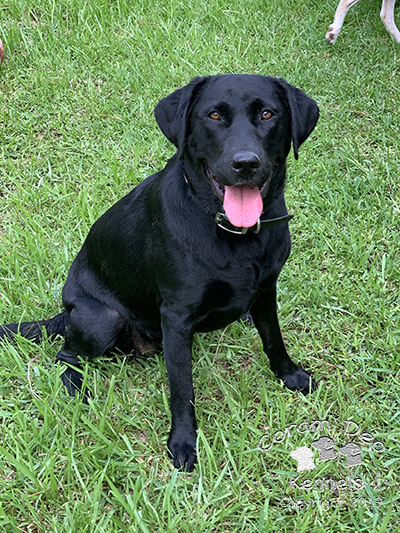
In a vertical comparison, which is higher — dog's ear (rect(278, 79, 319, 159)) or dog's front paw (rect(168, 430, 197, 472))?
dog's ear (rect(278, 79, 319, 159))

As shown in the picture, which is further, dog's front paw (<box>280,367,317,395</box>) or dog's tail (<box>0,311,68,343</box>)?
dog's tail (<box>0,311,68,343</box>)

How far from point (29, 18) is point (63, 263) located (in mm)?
2739

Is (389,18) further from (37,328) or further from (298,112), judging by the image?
(37,328)

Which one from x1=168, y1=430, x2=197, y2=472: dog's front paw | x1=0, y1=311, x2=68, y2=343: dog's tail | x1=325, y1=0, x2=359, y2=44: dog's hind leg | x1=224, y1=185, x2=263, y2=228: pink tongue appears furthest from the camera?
x1=325, y1=0, x2=359, y2=44: dog's hind leg

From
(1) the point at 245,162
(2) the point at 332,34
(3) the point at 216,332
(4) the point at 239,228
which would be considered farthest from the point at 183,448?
(2) the point at 332,34

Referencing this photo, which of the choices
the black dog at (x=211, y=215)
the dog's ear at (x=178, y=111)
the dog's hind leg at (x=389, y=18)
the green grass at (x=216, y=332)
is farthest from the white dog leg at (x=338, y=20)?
the dog's ear at (x=178, y=111)

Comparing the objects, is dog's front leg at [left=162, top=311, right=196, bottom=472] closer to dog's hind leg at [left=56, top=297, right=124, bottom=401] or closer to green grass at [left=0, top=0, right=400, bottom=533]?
green grass at [left=0, top=0, right=400, bottom=533]

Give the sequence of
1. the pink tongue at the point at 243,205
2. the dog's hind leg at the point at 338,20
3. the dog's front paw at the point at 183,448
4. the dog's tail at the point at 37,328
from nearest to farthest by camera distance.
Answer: the pink tongue at the point at 243,205 → the dog's front paw at the point at 183,448 → the dog's tail at the point at 37,328 → the dog's hind leg at the point at 338,20

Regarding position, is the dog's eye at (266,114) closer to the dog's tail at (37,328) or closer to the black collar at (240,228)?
the black collar at (240,228)

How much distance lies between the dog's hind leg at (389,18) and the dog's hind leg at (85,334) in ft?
12.4

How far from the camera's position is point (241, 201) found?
1.96m

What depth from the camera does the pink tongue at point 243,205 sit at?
1.92 m

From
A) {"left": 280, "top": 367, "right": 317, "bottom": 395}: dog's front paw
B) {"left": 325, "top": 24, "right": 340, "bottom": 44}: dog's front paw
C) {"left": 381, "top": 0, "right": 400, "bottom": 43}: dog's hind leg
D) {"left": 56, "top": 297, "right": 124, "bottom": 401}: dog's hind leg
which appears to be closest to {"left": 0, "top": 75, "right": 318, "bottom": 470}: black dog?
{"left": 56, "top": 297, "right": 124, "bottom": 401}: dog's hind leg

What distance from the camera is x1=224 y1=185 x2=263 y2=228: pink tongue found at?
6.31ft
